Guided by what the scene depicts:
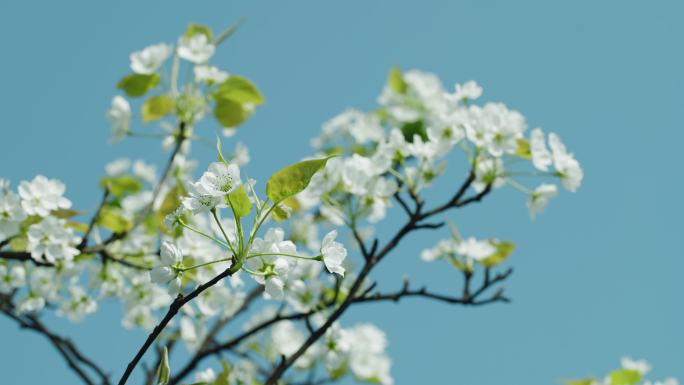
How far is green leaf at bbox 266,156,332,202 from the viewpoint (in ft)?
4.58

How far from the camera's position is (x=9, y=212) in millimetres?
2256

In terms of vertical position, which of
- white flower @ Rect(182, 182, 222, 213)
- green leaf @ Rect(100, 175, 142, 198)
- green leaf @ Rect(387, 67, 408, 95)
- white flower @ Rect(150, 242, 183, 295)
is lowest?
white flower @ Rect(150, 242, 183, 295)

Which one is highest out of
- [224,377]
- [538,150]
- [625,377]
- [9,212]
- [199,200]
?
[538,150]

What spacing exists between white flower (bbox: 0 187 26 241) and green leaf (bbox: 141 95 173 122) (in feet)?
2.09

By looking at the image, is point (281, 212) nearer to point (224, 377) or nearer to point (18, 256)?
point (224, 377)

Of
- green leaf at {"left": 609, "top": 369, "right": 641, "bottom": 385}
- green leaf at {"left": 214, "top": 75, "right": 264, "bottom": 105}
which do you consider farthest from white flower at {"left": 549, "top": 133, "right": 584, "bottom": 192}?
green leaf at {"left": 214, "top": 75, "right": 264, "bottom": 105}

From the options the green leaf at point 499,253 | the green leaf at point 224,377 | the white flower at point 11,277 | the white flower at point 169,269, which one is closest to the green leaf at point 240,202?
the white flower at point 169,269

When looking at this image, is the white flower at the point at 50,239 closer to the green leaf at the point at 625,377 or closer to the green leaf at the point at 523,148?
the green leaf at the point at 523,148

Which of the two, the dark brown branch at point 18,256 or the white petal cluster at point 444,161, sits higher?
the white petal cluster at point 444,161

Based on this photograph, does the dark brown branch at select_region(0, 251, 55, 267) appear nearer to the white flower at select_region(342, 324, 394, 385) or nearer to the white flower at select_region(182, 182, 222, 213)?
the white flower at select_region(182, 182, 222, 213)

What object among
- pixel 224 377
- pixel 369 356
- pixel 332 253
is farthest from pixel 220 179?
pixel 369 356

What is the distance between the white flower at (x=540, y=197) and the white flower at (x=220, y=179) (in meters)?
→ 1.46

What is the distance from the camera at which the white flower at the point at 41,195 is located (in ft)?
7.43

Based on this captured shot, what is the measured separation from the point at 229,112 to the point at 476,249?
1.07m
